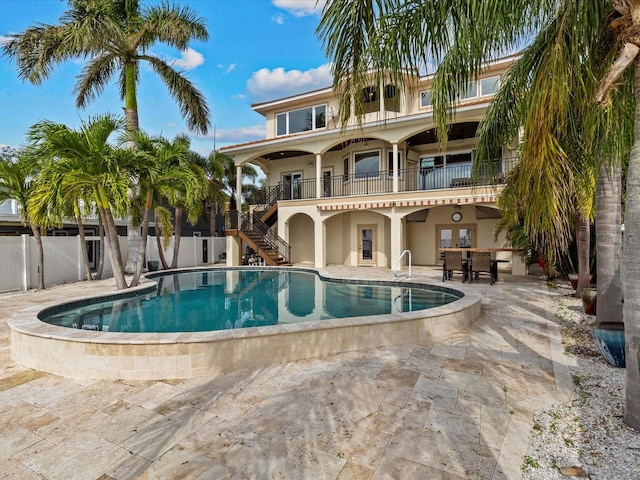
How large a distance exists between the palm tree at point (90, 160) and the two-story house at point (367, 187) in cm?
1012

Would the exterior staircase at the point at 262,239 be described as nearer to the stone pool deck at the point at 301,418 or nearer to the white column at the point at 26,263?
the white column at the point at 26,263

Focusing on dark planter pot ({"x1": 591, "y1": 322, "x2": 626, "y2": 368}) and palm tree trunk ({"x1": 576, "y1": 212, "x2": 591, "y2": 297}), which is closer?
dark planter pot ({"x1": 591, "y1": 322, "x2": 626, "y2": 368})

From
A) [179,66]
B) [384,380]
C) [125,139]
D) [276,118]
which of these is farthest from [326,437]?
[276,118]

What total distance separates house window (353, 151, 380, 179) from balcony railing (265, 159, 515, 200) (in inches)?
2.5

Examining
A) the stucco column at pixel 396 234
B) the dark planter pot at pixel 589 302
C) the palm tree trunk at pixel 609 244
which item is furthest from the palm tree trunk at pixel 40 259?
the dark planter pot at pixel 589 302

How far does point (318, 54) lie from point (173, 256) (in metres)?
19.2

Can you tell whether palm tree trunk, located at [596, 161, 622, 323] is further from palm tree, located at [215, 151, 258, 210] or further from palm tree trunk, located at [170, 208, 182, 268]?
palm tree, located at [215, 151, 258, 210]

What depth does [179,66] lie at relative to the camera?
1617 centimetres

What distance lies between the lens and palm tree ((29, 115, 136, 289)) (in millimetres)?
8789

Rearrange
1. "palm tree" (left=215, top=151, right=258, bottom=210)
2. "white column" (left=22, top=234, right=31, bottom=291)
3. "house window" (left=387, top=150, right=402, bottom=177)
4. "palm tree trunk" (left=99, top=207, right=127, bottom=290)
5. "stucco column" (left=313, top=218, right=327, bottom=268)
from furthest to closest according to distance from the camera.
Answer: "palm tree" (left=215, top=151, right=258, bottom=210), "stucco column" (left=313, top=218, right=327, bottom=268), "house window" (left=387, top=150, right=402, bottom=177), "white column" (left=22, top=234, right=31, bottom=291), "palm tree trunk" (left=99, top=207, right=127, bottom=290)

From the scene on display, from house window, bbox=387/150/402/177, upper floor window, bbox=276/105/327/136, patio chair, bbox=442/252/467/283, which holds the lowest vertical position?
patio chair, bbox=442/252/467/283

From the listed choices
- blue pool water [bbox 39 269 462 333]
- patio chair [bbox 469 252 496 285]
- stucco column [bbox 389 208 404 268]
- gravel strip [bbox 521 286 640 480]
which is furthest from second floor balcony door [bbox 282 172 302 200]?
gravel strip [bbox 521 286 640 480]

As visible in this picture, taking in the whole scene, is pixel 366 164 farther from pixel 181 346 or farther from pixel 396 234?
pixel 181 346

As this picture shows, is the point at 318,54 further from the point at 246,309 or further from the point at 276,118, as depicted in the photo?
the point at 276,118
